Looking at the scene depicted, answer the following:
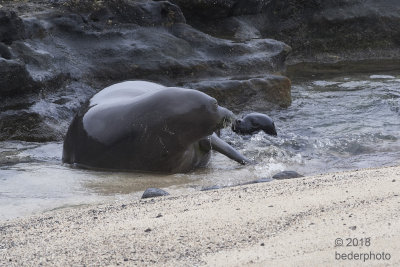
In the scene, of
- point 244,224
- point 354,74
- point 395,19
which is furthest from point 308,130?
point 395,19

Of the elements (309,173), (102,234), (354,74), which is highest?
(102,234)

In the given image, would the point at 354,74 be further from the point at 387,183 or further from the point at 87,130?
the point at 387,183

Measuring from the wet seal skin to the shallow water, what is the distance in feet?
0.37

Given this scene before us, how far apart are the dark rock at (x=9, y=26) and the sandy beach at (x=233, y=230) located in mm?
4523

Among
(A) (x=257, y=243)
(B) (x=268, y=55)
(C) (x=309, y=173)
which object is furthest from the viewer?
(B) (x=268, y=55)

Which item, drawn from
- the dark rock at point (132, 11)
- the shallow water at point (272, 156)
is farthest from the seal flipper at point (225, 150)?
the dark rock at point (132, 11)

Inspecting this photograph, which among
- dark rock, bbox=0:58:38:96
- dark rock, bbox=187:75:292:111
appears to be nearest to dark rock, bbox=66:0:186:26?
dark rock, bbox=187:75:292:111

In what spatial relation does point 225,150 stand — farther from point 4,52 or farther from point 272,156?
point 4,52

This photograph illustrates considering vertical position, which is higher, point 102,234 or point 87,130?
point 102,234

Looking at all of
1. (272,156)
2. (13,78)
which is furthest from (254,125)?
(13,78)

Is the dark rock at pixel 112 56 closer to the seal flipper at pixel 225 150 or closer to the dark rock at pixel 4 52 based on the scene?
the dark rock at pixel 4 52

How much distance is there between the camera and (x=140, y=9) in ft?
33.5

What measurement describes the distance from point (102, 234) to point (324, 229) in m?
1.03

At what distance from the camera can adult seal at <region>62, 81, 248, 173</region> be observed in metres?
6.71
